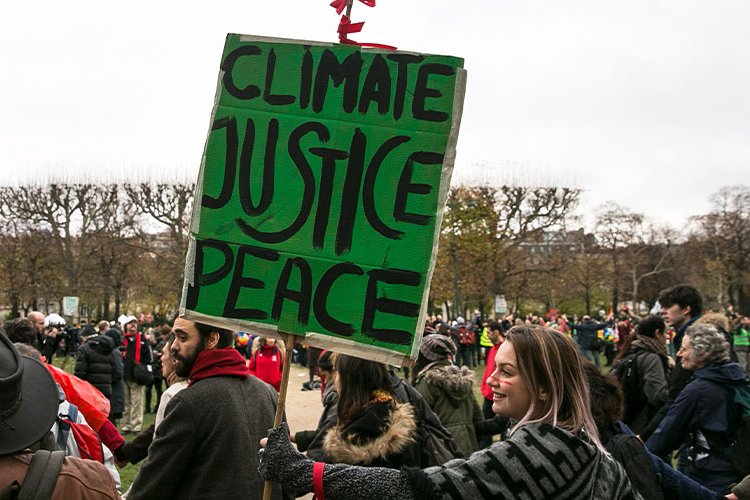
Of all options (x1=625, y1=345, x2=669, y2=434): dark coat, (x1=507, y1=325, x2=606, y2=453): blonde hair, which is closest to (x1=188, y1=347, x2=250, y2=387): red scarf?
(x1=507, y1=325, x2=606, y2=453): blonde hair

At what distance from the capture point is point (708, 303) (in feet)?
161

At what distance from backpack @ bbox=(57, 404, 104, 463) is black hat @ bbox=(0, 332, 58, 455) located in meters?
0.97

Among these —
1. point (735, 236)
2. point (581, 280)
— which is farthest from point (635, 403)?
point (735, 236)

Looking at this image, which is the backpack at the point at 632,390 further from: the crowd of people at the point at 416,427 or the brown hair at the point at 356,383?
the brown hair at the point at 356,383

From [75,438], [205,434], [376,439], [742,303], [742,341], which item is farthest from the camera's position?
[742,303]

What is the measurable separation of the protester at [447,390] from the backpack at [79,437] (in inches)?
98.4

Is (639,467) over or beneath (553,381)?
beneath

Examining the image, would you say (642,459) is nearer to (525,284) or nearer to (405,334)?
(405,334)

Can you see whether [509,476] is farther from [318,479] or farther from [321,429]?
[321,429]

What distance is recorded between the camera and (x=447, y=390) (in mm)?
4918

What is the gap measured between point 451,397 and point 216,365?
7.50 feet

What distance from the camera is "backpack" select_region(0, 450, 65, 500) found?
1.60 m

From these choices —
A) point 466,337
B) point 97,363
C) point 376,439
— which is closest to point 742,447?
point 376,439

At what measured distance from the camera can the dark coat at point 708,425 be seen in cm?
374
